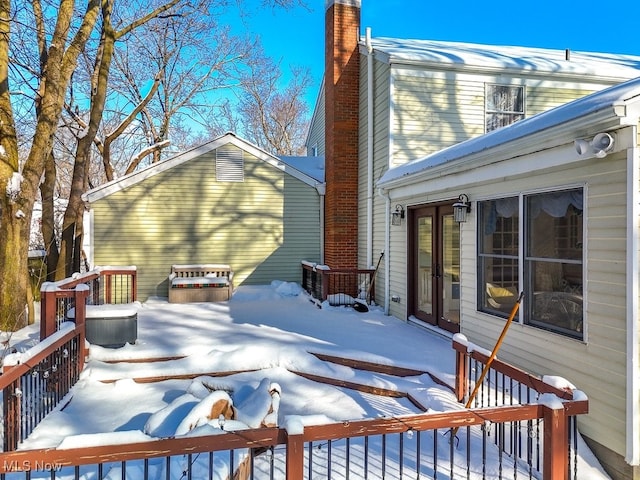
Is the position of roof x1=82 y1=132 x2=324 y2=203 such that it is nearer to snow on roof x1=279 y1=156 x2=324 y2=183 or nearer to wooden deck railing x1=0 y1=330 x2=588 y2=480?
snow on roof x1=279 y1=156 x2=324 y2=183

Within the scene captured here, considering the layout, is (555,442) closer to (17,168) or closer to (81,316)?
(81,316)

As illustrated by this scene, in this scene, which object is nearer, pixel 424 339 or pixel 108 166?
pixel 424 339

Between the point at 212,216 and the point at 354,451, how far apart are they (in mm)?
8926

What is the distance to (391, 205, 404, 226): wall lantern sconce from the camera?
812cm

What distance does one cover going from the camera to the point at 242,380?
197 inches

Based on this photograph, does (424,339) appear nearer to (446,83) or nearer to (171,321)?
(171,321)

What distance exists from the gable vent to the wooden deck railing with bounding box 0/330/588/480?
28.7 ft

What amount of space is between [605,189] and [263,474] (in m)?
3.48

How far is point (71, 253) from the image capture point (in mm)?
11578

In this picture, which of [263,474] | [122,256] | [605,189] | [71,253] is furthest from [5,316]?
[605,189]

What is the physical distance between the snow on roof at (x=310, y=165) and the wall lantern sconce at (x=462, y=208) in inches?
256

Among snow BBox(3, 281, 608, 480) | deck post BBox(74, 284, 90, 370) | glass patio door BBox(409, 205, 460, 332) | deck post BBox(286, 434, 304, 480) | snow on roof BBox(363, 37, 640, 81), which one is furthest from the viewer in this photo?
snow on roof BBox(363, 37, 640, 81)

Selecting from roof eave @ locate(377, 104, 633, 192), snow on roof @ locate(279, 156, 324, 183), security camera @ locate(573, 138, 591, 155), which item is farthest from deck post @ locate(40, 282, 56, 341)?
snow on roof @ locate(279, 156, 324, 183)

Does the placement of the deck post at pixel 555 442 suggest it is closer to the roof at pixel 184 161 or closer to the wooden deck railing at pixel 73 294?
the wooden deck railing at pixel 73 294
